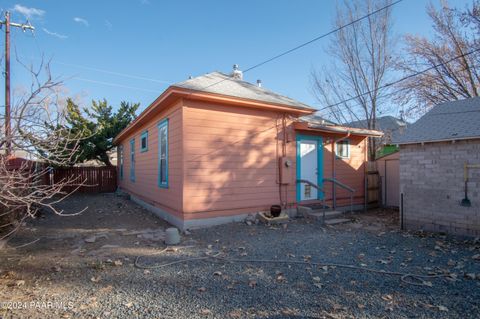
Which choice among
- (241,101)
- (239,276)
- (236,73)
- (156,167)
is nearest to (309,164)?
(241,101)

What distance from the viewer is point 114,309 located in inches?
120

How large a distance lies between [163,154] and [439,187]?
24.3 feet

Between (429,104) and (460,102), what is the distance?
25.4 ft

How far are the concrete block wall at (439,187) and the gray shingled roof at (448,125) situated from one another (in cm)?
18

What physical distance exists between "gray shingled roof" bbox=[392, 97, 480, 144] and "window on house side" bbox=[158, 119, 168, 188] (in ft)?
21.0

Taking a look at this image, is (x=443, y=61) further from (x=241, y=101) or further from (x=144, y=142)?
(x=144, y=142)

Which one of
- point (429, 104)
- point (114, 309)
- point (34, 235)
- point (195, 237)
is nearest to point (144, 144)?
point (34, 235)

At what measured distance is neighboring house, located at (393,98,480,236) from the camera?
630cm

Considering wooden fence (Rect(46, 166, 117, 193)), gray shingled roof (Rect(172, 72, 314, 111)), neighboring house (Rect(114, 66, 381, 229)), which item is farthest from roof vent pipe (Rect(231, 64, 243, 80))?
wooden fence (Rect(46, 166, 117, 193))

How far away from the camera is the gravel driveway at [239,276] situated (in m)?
3.06

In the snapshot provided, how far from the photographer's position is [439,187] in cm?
684

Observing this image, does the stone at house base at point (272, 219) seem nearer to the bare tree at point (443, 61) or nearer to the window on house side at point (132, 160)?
A: the window on house side at point (132, 160)

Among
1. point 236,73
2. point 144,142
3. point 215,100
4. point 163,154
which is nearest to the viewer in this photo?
point 215,100

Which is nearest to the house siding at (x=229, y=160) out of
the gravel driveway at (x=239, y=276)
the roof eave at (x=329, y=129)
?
the roof eave at (x=329, y=129)
